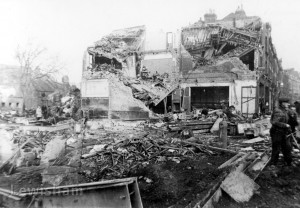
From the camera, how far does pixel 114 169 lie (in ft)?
21.5

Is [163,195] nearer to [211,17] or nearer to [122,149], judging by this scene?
[122,149]

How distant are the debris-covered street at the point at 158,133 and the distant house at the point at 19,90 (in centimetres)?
16

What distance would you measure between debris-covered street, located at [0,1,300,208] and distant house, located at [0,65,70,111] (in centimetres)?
16

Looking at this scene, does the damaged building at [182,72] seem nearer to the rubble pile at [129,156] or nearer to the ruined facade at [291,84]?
the rubble pile at [129,156]

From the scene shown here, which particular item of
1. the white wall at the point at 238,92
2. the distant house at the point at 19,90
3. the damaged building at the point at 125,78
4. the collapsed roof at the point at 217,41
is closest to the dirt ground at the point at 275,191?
the damaged building at the point at 125,78

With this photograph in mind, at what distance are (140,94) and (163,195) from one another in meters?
16.0

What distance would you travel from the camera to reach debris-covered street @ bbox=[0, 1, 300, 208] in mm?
4535

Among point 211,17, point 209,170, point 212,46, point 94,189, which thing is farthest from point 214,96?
point 94,189

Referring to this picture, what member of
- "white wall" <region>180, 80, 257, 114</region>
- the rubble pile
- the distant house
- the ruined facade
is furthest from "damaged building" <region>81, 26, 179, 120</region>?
the ruined facade

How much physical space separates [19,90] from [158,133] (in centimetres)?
2318

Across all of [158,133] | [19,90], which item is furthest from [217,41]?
[19,90]

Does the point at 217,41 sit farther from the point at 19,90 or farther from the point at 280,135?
the point at 19,90

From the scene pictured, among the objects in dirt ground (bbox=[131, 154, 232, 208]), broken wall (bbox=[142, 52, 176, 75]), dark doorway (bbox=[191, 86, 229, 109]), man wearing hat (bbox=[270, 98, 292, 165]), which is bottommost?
dirt ground (bbox=[131, 154, 232, 208])

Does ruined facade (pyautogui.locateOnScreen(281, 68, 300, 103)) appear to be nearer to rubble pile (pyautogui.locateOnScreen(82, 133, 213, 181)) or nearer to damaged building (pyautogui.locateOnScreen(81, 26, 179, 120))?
damaged building (pyautogui.locateOnScreen(81, 26, 179, 120))
